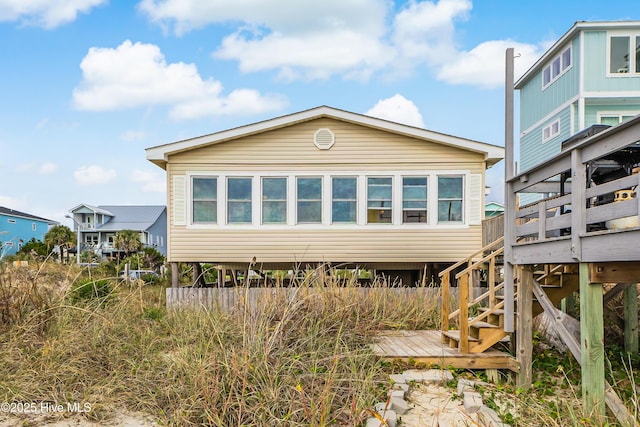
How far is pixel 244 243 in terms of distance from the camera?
492 inches

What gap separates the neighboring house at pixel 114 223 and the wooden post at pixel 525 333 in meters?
34.0

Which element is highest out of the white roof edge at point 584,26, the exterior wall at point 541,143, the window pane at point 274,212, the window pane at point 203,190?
the white roof edge at point 584,26

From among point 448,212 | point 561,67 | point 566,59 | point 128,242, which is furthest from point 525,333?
point 128,242

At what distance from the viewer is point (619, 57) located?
1562 centimetres

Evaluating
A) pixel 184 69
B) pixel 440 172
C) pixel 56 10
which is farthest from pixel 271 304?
pixel 184 69

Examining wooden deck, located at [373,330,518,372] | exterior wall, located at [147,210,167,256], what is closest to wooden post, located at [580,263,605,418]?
wooden deck, located at [373,330,518,372]

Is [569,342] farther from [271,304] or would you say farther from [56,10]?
[56,10]

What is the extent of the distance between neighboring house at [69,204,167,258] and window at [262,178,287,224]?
87.3ft

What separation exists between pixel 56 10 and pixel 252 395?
12619 mm

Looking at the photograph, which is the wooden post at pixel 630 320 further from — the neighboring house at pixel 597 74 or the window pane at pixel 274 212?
the neighboring house at pixel 597 74

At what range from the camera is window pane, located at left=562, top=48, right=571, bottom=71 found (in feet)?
53.3

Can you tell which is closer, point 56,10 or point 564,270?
point 564,270

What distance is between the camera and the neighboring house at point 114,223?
1507 inches

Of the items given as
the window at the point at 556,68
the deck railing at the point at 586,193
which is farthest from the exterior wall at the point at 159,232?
the deck railing at the point at 586,193
